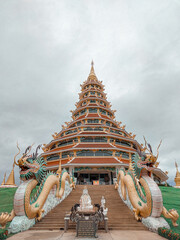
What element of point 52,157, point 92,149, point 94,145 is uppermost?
point 94,145

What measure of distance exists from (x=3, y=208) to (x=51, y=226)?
12.1 ft

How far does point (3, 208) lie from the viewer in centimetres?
913

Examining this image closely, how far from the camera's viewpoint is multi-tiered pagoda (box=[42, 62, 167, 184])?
59.2 feet

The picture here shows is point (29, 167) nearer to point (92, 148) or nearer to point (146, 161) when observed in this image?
point (146, 161)

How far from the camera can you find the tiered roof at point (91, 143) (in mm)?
18797

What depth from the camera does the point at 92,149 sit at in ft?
64.0

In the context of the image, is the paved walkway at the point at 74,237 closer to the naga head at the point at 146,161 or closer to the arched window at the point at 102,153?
the naga head at the point at 146,161

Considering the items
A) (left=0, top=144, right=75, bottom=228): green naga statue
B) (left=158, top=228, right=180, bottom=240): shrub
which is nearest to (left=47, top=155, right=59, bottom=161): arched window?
(left=0, top=144, right=75, bottom=228): green naga statue

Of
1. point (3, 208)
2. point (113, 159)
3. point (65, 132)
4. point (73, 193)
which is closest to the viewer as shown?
point (3, 208)

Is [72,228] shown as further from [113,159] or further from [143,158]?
[113,159]

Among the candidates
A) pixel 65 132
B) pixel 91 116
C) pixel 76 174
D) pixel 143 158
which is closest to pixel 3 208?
pixel 143 158

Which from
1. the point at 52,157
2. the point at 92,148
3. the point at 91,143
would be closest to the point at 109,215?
the point at 92,148

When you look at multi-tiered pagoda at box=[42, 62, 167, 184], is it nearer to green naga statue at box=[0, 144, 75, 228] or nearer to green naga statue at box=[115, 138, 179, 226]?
green naga statue at box=[115, 138, 179, 226]

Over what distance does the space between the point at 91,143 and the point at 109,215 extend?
39.9ft
